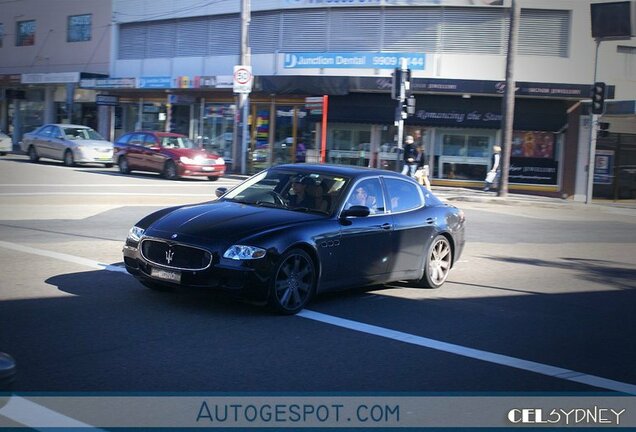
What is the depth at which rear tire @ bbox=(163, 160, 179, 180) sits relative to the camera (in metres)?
26.6

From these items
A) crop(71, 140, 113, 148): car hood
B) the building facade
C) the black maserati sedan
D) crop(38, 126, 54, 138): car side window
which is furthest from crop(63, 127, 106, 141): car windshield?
the black maserati sedan

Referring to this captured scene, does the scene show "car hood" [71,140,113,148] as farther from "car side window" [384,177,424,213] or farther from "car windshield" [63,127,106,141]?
"car side window" [384,177,424,213]

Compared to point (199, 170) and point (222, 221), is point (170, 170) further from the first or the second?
point (222, 221)

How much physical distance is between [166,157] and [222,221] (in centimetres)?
1948

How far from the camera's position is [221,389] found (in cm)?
549

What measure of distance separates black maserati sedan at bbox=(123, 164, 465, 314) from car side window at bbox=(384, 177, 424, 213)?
0.05 ft

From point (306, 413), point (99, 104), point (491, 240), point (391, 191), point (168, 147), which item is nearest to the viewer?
point (306, 413)

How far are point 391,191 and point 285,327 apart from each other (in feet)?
8.77

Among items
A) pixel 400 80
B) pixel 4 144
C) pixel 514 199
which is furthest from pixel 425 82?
pixel 4 144

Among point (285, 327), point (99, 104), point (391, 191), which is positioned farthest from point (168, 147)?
point (285, 327)

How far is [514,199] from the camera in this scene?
1021 inches

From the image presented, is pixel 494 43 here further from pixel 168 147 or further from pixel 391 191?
pixel 391 191

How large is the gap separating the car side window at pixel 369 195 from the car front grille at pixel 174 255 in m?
1.86

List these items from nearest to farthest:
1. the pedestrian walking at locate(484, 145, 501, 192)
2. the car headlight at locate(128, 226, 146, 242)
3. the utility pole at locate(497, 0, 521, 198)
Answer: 1. the car headlight at locate(128, 226, 146, 242)
2. the utility pole at locate(497, 0, 521, 198)
3. the pedestrian walking at locate(484, 145, 501, 192)
